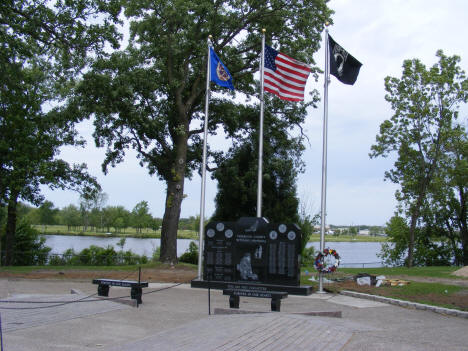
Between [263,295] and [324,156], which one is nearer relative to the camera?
[263,295]

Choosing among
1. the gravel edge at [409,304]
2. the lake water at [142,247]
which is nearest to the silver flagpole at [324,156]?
the gravel edge at [409,304]

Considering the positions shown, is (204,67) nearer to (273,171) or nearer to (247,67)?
(247,67)

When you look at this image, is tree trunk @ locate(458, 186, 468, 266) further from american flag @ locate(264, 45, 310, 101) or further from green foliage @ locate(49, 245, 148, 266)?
american flag @ locate(264, 45, 310, 101)

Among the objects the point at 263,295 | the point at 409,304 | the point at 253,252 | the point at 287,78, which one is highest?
the point at 287,78

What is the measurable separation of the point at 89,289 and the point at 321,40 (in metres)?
16.9

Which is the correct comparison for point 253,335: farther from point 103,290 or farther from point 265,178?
point 265,178

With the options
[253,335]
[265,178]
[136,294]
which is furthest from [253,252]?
[265,178]

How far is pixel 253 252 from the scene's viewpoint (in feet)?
45.8

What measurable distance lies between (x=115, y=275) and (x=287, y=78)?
10440 millimetres

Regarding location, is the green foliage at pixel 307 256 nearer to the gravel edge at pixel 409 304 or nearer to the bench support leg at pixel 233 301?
the gravel edge at pixel 409 304

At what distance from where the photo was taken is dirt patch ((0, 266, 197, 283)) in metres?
18.5

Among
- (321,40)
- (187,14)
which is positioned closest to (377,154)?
(321,40)

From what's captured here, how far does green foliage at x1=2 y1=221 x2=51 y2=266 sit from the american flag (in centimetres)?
2071

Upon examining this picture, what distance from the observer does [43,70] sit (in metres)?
27.3
